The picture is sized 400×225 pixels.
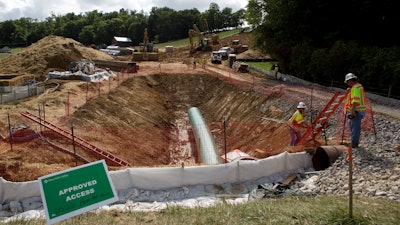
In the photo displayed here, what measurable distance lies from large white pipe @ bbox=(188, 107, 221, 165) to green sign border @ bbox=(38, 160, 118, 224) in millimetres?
9512

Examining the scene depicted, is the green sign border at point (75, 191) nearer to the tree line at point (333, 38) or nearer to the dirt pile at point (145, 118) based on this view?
the dirt pile at point (145, 118)

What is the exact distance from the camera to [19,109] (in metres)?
19.9

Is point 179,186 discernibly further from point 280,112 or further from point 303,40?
point 303,40

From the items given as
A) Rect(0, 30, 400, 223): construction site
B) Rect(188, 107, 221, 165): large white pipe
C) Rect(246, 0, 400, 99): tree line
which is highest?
Rect(246, 0, 400, 99): tree line

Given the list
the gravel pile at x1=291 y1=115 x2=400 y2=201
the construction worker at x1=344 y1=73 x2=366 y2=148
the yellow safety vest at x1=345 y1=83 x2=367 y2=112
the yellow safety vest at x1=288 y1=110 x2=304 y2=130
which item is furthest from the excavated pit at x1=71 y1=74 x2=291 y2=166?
the yellow safety vest at x1=345 y1=83 x2=367 y2=112

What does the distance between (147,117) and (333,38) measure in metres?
16.4

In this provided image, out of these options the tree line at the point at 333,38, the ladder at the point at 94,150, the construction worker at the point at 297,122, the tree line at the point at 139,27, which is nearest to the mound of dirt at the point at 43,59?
the ladder at the point at 94,150

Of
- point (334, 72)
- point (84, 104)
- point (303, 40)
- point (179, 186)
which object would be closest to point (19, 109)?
point (84, 104)

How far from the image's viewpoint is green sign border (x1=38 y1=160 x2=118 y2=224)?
5832mm

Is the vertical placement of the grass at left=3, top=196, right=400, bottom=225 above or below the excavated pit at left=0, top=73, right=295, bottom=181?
above

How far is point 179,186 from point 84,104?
13.4m

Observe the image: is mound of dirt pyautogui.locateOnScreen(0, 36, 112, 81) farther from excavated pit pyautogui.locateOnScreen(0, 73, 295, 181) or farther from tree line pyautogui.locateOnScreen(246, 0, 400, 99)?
tree line pyautogui.locateOnScreen(246, 0, 400, 99)

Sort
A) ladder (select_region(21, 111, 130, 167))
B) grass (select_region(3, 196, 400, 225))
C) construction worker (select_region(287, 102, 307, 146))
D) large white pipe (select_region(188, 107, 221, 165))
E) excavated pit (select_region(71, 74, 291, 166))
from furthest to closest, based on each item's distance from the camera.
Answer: excavated pit (select_region(71, 74, 291, 166)), large white pipe (select_region(188, 107, 221, 165)), ladder (select_region(21, 111, 130, 167)), construction worker (select_region(287, 102, 307, 146)), grass (select_region(3, 196, 400, 225))

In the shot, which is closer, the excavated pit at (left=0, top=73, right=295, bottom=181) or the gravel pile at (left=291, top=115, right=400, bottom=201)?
the gravel pile at (left=291, top=115, right=400, bottom=201)
